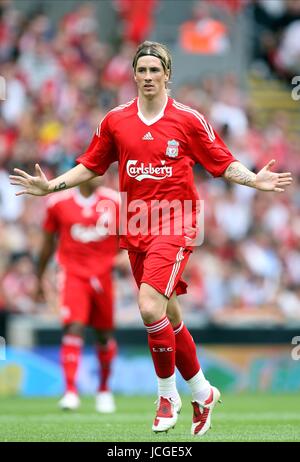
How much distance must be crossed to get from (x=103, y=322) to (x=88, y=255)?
705 mm

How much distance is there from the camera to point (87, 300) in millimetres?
12344

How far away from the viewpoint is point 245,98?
72.6ft

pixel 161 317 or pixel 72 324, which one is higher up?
pixel 161 317

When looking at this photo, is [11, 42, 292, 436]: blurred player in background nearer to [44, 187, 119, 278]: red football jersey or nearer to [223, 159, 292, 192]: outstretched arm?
[223, 159, 292, 192]: outstretched arm

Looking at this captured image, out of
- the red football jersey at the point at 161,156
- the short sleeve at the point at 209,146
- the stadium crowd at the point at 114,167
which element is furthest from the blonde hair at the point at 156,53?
the stadium crowd at the point at 114,167

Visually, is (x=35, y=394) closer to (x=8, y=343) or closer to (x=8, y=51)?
(x=8, y=343)

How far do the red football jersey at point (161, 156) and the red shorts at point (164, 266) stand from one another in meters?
0.08

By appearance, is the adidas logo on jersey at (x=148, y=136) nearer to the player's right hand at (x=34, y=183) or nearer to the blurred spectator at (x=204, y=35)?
the player's right hand at (x=34, y=183)

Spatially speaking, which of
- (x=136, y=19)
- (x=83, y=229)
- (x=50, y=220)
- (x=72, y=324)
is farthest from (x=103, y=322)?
(x=136, y=19)

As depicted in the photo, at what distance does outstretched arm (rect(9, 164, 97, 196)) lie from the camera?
28.4 feet

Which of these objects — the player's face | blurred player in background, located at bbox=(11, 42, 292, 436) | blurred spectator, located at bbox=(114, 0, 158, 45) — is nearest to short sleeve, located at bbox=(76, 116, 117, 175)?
blurred player in background, located at bbox=(11, 42, 292, 436)

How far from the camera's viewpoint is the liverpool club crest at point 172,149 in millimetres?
8610

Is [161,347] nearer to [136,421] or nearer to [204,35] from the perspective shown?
[136,421]

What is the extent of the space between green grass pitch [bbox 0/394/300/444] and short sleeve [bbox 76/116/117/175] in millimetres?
1959
